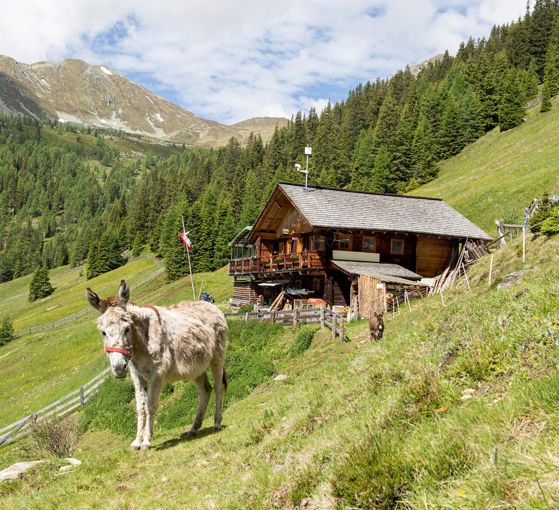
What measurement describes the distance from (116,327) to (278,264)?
103 ft

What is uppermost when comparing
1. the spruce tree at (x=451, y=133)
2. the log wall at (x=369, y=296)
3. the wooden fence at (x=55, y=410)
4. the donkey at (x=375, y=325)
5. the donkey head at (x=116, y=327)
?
the spruce tree at (x=451, y=133)

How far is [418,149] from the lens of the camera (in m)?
83.6

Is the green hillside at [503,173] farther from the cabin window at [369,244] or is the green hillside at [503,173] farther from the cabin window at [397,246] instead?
the cabin window at [369,244]

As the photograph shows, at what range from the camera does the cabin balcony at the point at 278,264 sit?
3450 cm

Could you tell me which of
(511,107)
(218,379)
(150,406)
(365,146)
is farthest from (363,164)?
(150,406)

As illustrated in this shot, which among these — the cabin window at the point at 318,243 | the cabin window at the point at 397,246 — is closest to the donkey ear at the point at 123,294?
the cabin window at the point at 318,243

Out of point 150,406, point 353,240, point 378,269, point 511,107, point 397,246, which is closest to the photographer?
point 150,406

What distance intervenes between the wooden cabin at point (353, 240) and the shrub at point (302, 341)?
5.89 m

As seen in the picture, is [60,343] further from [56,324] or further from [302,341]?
[302,341]

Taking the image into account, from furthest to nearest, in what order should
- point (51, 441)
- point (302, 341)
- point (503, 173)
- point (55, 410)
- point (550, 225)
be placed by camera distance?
point (503, 173)
point (55, 410)
point (302, 341)
point (550, 225)
point (51, 441)

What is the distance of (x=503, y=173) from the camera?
5397 centimetres

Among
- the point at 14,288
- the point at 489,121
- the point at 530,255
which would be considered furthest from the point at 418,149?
the point at 14,288

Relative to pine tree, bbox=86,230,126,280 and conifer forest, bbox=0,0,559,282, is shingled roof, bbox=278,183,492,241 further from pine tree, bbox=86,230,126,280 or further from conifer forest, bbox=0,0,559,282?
pine tree, bbox=86,230,126,280

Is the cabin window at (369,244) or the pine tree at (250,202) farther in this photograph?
the pine tree at (250,202)
